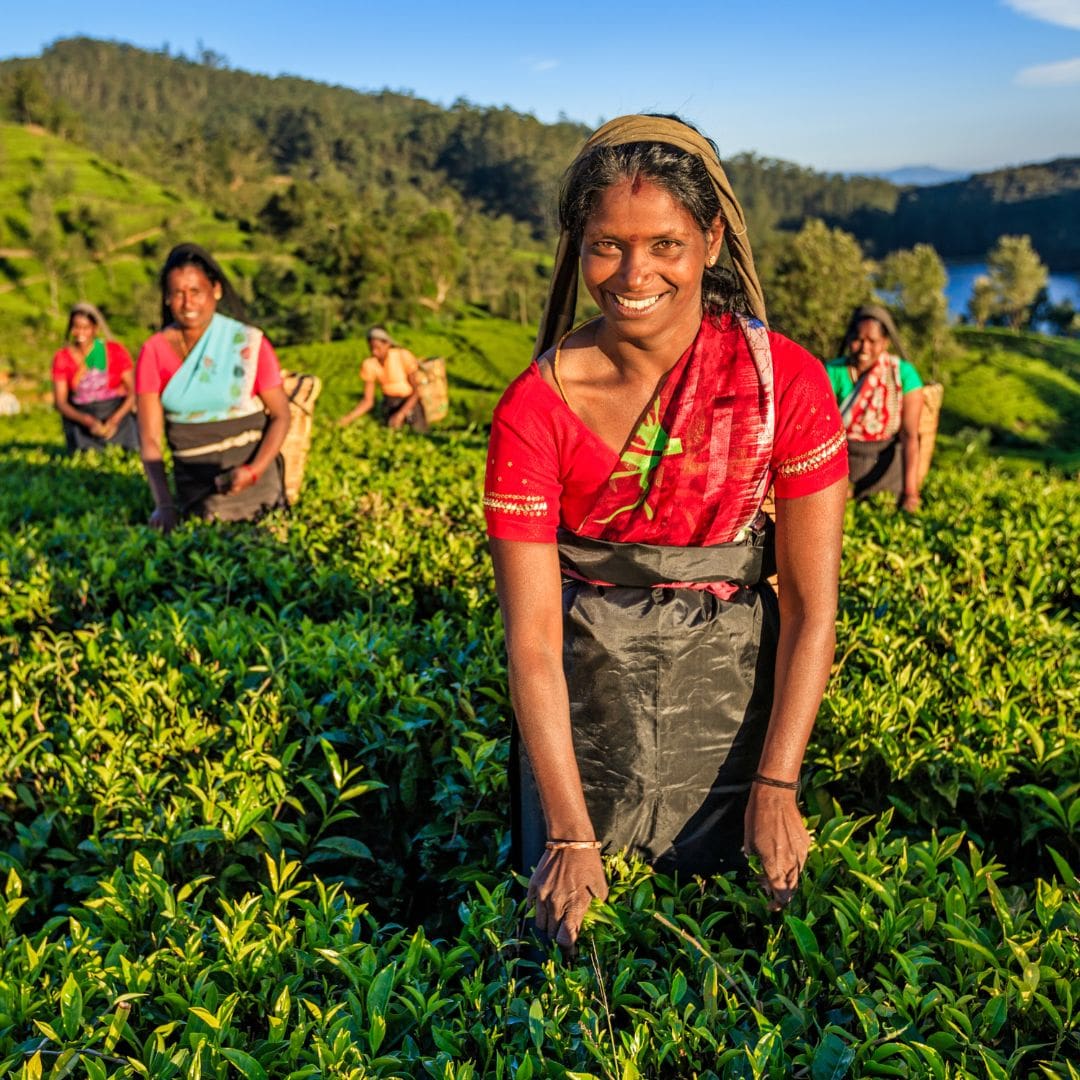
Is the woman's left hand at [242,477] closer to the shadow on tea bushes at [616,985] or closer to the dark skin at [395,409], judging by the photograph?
the shadow on tea bushes at [616,985]

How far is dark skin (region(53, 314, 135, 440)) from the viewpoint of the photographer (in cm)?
961

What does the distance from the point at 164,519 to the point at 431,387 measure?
6790 mm

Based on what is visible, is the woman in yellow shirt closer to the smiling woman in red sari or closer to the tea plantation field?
the tea plantation field

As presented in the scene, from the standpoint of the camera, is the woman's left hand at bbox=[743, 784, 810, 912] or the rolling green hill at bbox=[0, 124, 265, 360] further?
the rolling green hill at bbox=[0, 124, 265, 360]

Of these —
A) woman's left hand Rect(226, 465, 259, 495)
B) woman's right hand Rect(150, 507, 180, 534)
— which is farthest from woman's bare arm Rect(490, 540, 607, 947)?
woman's right hand Rect(150, 507, 180, 534)

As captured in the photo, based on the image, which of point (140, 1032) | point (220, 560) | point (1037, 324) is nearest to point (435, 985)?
point (140, 1032)

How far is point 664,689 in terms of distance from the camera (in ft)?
7.19

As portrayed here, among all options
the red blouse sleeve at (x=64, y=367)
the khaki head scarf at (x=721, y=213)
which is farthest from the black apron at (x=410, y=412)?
the khaki head scarf at (x=721, y=213)

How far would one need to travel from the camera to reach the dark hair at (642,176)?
1935 millimetres

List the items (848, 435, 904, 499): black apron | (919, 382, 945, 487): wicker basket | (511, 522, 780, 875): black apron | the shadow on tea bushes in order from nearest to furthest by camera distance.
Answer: the shadow on tea bushes
(511, 522, 780, 875): black apron
(919, 382, 945, 487): wicker basket
(848, 435, 904, 499): black apron

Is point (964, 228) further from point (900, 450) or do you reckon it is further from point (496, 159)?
point (900, 450)

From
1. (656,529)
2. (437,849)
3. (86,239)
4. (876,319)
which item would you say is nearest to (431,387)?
(876,319)

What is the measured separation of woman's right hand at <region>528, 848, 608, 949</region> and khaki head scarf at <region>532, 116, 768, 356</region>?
43.0 inches

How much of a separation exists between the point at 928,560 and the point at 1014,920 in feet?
9.53
